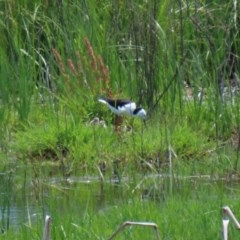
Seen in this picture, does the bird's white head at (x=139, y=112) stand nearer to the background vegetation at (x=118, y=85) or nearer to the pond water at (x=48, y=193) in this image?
the background vegetation at (x=118, y=85)

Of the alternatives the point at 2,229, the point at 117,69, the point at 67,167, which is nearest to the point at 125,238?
the point at 2,229

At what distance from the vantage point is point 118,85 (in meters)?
8.45

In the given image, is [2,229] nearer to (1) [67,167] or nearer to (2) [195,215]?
(2) [195,215]

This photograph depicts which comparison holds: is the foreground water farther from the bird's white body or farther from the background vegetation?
the bird's white body

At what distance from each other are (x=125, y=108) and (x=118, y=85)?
100cm

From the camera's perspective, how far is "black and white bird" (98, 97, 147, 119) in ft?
24.3

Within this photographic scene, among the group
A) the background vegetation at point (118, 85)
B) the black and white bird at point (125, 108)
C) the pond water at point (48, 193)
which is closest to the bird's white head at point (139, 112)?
the black and white bird at point (125, 108)

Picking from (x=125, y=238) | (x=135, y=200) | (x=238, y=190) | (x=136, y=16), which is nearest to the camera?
(x=125, y=238)

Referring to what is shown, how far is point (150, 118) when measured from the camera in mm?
7875

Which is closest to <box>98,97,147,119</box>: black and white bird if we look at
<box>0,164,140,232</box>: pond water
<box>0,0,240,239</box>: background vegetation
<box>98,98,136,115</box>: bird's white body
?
<box>98,98,136,115</box>: bird's white body

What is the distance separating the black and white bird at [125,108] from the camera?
7.41 metres

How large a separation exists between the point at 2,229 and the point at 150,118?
2917 millimetres

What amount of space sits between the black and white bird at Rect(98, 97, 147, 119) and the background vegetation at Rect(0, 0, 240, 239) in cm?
15

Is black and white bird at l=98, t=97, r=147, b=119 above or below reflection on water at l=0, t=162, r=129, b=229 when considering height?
above
